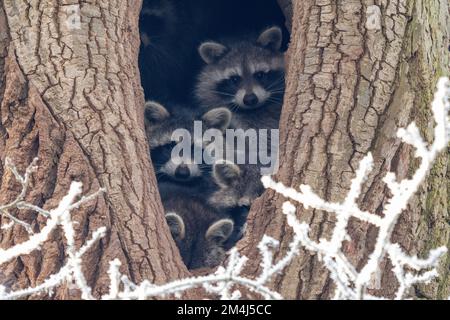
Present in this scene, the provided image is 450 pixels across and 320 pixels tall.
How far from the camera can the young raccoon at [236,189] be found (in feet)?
18.7

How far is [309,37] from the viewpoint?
4.09 meters

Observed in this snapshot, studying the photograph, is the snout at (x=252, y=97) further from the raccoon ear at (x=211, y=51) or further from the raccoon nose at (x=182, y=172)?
the raccoon nose at (x=182, y=172)

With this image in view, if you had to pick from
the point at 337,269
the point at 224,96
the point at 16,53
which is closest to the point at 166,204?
the point at 224,96

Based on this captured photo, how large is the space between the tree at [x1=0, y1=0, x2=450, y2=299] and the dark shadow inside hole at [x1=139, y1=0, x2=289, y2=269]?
4.85 ft

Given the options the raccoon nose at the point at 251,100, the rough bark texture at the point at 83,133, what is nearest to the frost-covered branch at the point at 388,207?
the rough bark texture at the point at 83,133

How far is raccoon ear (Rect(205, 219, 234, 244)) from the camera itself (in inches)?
212

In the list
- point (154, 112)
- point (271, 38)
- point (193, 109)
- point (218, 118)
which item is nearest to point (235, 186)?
point (218, 118)

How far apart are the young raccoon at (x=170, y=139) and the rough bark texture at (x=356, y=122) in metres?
1.97

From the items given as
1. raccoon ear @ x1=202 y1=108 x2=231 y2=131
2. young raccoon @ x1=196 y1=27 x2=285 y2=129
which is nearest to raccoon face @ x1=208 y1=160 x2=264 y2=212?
raccoon ear @ x1=202 y1=108 x2=231 y2=131

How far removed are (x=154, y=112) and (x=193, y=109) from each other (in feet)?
1.86

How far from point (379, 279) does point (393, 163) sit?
519mm

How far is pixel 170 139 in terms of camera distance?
618 cm

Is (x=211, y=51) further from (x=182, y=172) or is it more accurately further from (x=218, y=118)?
(x=182, y=172)

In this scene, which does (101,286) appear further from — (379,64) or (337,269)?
(379,64)
